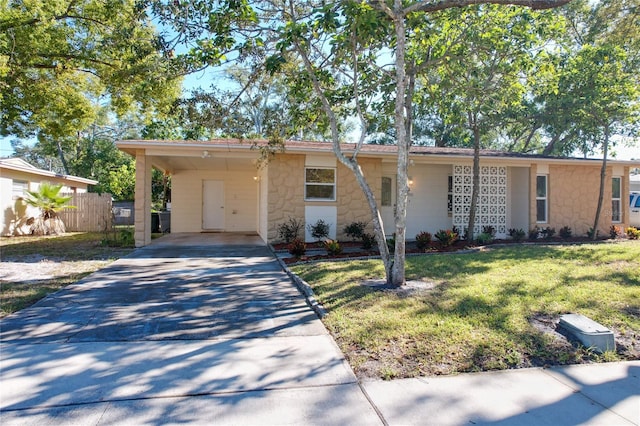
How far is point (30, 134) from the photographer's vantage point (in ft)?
50.2

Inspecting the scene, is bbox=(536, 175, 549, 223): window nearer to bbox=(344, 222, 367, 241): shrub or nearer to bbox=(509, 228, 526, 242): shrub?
bbox=(509, 228, 526, 242): shrub

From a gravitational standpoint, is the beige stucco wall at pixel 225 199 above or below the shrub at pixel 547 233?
above

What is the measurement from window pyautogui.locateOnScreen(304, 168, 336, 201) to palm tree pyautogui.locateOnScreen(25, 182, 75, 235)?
10907 mm

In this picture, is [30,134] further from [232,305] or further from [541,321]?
[541,321]

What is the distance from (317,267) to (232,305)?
9.44 feet

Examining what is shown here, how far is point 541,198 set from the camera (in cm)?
1433

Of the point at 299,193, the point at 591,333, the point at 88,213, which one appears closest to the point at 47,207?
the point at 88,213

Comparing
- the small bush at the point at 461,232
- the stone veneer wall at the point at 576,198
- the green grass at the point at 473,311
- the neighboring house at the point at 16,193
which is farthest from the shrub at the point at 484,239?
the neighboring house at the point at 16,193

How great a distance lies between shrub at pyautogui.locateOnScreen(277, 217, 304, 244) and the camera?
39.5 ft

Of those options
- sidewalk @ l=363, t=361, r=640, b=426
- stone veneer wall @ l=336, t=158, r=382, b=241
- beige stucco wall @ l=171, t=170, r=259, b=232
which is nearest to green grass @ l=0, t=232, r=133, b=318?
beige stucco wall @ l=171, t=170, r=259, b=232

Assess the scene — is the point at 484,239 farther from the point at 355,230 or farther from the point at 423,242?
the point at 355,230

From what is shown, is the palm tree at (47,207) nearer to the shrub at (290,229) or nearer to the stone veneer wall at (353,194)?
the shrub at (290,229)

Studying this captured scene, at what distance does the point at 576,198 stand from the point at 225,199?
14299 millimetres

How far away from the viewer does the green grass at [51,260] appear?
6.03m
